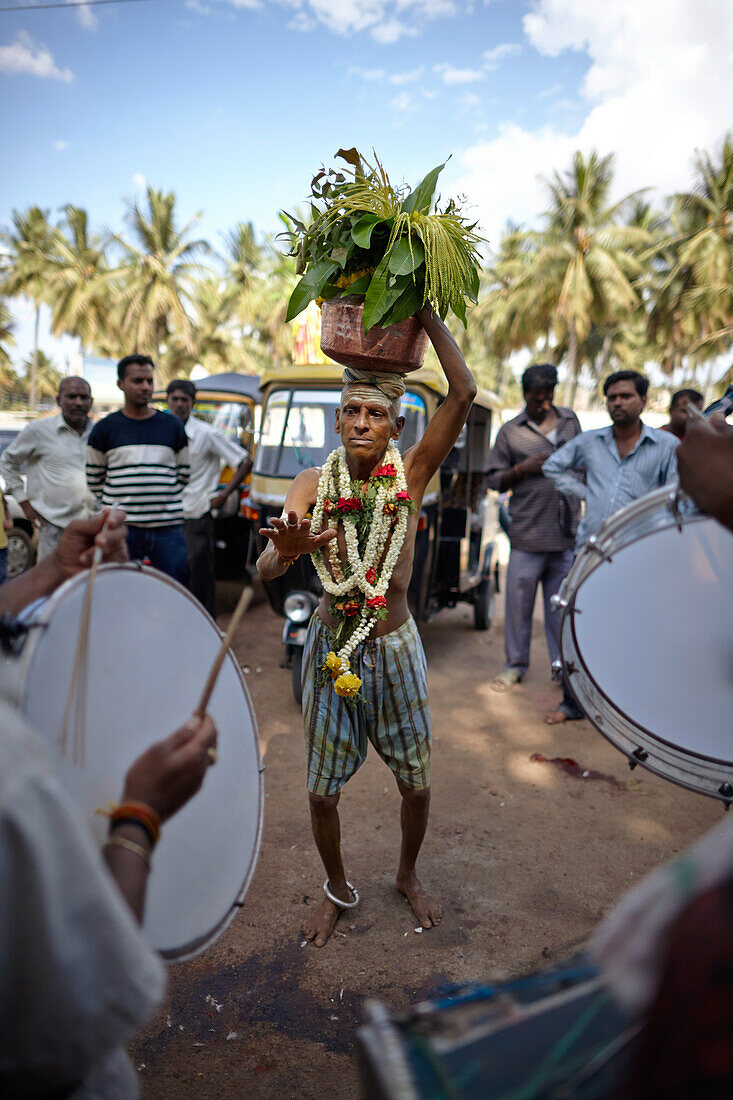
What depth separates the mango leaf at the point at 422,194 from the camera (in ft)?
7.39

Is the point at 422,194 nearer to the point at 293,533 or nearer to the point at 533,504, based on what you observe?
the point at 293,533

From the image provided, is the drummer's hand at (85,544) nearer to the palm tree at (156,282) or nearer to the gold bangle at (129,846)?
the gold bangle at (129,846)

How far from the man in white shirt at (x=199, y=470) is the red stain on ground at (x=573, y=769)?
11.1 ft

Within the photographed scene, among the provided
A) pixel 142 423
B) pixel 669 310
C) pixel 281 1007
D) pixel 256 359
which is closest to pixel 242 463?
pixel 142 423

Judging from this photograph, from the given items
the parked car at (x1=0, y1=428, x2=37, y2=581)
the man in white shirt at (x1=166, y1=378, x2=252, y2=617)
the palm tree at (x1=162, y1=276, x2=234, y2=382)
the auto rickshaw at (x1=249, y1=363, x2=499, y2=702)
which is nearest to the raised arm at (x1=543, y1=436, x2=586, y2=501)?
the auto rickshaw at (x1=249, y1=363, x2=499, y2=702)

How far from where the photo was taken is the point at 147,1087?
2.09 m

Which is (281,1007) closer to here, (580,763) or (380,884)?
(380,884)

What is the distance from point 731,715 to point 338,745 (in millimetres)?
1343

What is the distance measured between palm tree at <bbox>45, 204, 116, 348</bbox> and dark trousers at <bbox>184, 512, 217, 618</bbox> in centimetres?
2698

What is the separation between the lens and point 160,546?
4.84 metres

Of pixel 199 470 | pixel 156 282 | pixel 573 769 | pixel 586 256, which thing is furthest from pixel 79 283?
pixel 573 769

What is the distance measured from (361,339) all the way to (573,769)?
10.3ft

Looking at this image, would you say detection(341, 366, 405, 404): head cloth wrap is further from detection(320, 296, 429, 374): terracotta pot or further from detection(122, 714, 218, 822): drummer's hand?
detection(122, 714, 218, 822): drummer's hand

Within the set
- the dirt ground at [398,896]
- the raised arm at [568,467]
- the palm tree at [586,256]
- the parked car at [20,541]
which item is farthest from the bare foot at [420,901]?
the palm tree at [586,256]
